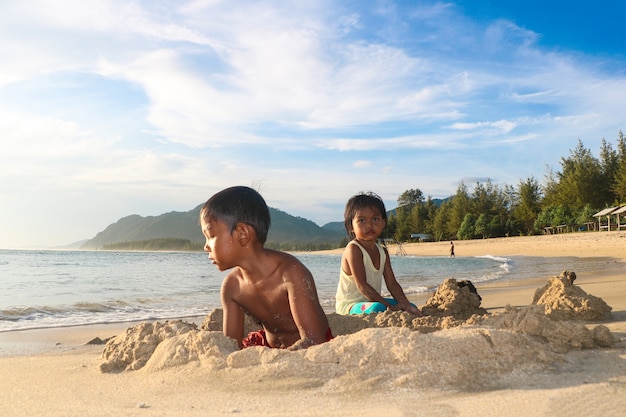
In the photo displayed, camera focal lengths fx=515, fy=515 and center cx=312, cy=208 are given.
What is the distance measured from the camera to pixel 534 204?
168ft

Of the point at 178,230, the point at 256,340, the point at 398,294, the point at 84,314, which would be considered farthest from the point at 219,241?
the point at 178,230

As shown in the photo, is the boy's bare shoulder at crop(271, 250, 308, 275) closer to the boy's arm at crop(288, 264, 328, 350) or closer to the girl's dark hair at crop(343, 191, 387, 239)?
the boy's arm at crop(288, 264, 328, 350)

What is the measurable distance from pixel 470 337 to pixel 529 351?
10.7 inches

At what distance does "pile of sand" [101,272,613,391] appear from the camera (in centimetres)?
203

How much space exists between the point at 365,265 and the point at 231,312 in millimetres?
1717

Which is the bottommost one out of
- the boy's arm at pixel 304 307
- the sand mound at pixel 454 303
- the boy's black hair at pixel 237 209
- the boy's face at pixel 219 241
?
the sand mound at pixel 454 303

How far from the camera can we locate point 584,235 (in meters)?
32.2

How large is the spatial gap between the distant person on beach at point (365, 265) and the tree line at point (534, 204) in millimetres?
35116

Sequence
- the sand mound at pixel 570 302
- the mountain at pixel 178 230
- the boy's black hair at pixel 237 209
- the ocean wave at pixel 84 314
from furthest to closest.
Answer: the mountain at pixel 178 230
the ocean wave at pixel 84 314
the sand mound at pixel 570 302
the boy's black hair at pixel 237 209

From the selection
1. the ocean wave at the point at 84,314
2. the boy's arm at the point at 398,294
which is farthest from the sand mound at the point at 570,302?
the ocean wave at the point at 84,314

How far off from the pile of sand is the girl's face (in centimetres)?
172

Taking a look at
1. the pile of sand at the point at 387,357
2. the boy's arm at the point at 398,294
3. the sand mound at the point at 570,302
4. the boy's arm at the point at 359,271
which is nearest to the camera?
the pile of sand at the point at 387,357

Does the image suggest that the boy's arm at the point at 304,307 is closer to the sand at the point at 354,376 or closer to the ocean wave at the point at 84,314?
the sand at the point at 354,376

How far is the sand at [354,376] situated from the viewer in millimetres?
1815
